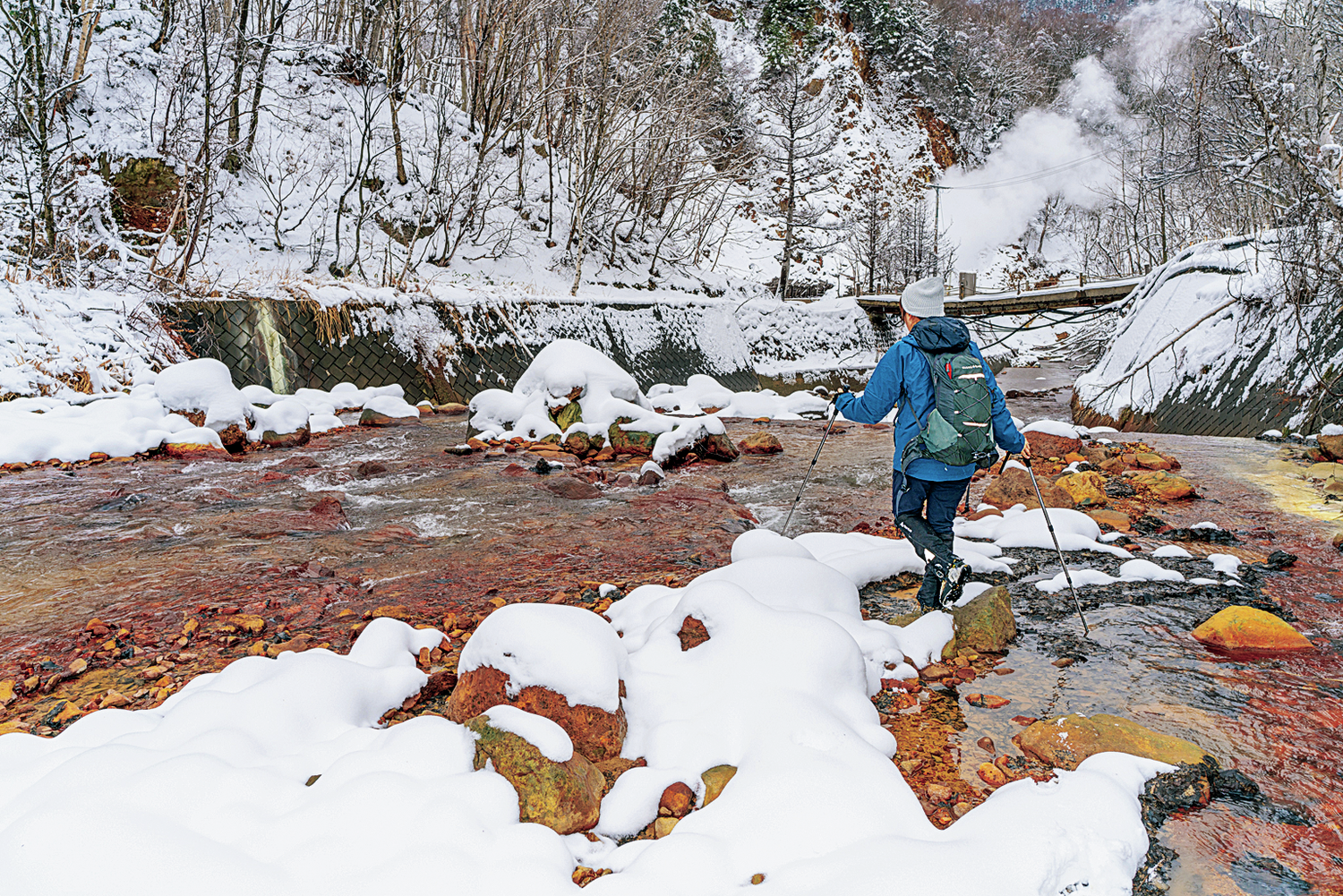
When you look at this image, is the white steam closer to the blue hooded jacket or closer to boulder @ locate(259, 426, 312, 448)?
boulder @ locate(259, 426, 312, 448)

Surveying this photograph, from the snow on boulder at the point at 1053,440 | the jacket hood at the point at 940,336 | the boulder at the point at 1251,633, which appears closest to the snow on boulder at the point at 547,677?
A: the jacket hood at the point at 940,336

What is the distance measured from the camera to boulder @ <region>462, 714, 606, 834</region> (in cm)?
207

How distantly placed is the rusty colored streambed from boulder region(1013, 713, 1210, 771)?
0.12m

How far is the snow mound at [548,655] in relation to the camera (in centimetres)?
243

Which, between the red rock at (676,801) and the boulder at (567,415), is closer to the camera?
the red rock at (676,801)

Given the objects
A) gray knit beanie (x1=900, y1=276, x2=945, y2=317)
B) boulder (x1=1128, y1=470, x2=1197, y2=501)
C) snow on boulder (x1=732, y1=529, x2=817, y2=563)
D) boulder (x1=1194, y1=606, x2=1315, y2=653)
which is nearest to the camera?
boulder (x1=1194, y1=606, x2=1315, y2=653)

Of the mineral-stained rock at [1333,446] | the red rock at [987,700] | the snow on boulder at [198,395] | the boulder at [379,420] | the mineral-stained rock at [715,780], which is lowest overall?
the red rock at [987,700]

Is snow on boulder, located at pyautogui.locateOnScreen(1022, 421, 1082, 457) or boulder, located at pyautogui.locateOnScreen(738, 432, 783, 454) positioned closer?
snow on boulder, located at pyautogui.locateOnScreen(1022, 421, 1082, 457)

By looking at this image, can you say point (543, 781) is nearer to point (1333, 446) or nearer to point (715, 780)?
point (715, 780)

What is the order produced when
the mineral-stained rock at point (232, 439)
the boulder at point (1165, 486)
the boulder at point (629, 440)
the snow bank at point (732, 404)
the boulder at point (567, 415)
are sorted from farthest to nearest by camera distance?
the snow bank at point (732, 404)
the boulder at point (567, 415)
the boulder at point (629, 440)
the mineral-stained rock at point (232, 439)
the boulder at point (1165, 486)

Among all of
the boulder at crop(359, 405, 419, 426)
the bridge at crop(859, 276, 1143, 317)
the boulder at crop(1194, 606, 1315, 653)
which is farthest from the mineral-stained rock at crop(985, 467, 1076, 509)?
the bridge at crop(859, 276, 1143, 317)

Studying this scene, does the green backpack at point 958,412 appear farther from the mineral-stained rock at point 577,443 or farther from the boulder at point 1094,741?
the mineral-stained rock at point 577,443

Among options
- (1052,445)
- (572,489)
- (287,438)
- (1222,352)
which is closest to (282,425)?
(287,438)

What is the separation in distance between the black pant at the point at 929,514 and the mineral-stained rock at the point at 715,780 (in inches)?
69.5
